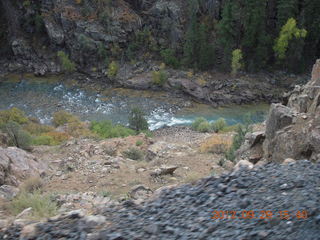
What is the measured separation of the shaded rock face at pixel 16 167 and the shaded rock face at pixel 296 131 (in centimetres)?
810

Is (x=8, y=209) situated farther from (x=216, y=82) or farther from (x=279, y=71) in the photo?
(x=279, y=71)

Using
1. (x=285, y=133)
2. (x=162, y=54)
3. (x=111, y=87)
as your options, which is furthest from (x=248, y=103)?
(x=285, y=133)

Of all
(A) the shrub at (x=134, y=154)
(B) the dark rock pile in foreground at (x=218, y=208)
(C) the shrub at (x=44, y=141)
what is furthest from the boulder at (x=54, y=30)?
(B) the dark rock pile in foreground at (x=218, y=208)

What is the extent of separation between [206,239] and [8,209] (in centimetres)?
483

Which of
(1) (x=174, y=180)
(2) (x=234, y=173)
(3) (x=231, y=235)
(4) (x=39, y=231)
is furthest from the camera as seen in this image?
(1) (x=174, y=180)

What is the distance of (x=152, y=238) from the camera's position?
4383 millimetres

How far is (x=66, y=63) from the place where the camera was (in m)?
37.9

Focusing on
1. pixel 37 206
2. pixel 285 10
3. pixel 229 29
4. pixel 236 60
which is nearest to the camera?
pixel 37 206

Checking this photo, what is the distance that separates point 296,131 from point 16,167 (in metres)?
9.30

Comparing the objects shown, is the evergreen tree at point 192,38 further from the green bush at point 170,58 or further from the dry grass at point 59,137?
the dry grass at point 59,137

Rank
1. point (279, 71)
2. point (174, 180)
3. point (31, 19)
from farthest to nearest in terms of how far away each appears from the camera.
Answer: point (31, 19) → point (279, 71) → point (174, 180)

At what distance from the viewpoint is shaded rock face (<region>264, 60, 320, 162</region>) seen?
27.4 ft

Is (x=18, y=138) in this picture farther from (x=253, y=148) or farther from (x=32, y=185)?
(x=253, y=148)

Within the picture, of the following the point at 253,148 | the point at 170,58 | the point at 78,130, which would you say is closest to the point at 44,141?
the point at 78,130
